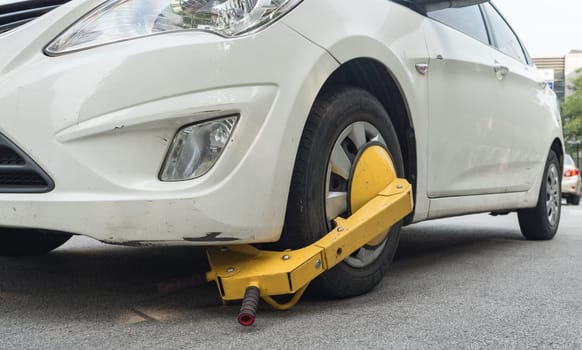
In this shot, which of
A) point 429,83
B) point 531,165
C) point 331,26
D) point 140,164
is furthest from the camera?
point 531,165

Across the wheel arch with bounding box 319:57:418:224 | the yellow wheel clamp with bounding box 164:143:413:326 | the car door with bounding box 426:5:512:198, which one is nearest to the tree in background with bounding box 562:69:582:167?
the car door with bounding box 426:5:512:198

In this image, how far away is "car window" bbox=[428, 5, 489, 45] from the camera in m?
3.27

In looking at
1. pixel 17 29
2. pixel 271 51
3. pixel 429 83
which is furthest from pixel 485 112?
pixel 17 29

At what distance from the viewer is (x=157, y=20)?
2.01 meters

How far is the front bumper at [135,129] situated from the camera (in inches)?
75.2

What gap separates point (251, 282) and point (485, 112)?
193cm

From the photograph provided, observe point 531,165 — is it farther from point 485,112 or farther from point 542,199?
point 485,112

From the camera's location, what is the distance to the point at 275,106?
203 cm

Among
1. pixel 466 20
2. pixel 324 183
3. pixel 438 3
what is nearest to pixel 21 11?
pixel 324 183

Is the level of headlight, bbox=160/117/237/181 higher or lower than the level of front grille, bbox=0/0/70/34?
lower

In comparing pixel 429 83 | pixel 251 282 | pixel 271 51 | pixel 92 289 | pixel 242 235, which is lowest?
pixel 92 289

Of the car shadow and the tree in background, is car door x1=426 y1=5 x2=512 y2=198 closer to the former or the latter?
the car shadow

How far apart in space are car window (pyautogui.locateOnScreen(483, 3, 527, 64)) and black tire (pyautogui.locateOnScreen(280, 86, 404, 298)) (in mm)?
1885

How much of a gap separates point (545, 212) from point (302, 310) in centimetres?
304
